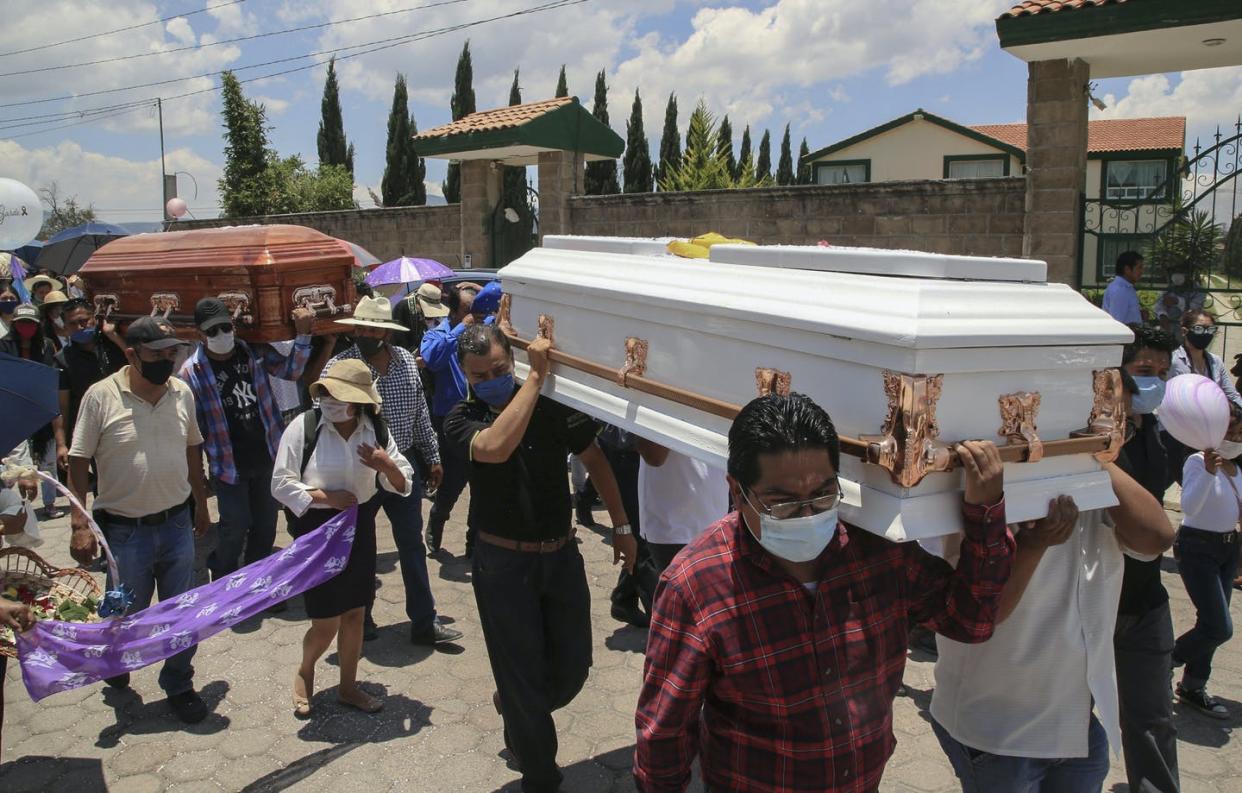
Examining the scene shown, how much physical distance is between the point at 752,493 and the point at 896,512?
269 millimetres

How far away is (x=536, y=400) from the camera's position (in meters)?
3.05

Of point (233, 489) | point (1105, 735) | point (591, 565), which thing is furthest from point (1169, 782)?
point (233, 489)

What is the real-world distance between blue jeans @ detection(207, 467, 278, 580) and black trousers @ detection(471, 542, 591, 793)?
7.42 ft

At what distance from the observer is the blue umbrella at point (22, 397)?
3.02 meters

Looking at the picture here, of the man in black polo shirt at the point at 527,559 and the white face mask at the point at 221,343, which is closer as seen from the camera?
the man in black polo shirt at the point at 527,559

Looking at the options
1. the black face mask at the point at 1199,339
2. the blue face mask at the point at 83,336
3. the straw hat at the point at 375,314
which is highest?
the straw hat at the point at 375,314

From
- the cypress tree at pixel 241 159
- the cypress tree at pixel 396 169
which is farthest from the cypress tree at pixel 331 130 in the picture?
the cypress tree at pixel 241 159

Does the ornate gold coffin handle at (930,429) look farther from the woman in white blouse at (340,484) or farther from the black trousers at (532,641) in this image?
the woman in white blouse at (340,484)

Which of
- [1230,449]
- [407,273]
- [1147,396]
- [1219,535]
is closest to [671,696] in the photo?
[1147,396]

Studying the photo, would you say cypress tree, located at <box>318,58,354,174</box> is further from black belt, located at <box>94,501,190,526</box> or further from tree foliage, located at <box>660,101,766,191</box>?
black belt, located at <box>94,501,190,526</box>

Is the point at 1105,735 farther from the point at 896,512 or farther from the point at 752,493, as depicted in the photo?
the point at 752,493

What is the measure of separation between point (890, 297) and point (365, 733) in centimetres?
307

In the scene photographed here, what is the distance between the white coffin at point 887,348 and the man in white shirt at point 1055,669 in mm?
367

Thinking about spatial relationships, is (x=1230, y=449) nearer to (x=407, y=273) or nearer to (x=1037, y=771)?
(x=1037, y=771)
